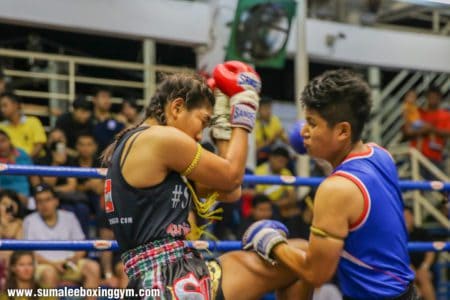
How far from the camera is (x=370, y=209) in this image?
293 cm

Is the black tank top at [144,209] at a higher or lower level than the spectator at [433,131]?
higher

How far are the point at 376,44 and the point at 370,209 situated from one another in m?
8.06

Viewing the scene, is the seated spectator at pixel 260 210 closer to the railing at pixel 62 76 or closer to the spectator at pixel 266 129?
the spectator at pixel 266 129

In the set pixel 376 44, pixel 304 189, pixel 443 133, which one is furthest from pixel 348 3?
pixel 304 189

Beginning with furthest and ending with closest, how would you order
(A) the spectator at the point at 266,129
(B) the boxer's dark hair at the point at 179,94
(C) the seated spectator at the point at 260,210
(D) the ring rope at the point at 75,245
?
(A) the spectator at the point at 266,129
(C) the seated spectator at the point at 260,210
(D) the ring rope at the point at 75,245
(B) the boxer's dark hair at the point at 179,94

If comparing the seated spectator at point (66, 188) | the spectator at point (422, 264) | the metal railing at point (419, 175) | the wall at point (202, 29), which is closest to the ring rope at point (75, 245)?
the seated spectator at point (66, 188)

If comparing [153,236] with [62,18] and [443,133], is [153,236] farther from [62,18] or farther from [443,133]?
[443,133]

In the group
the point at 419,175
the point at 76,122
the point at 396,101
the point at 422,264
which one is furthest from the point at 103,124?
the point at 396,101

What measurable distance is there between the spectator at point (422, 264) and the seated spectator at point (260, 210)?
116 cm

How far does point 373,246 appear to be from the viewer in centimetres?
294

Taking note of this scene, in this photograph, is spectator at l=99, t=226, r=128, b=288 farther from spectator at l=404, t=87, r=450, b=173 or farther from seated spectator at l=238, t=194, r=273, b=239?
spectator at l=404, t=87, r=450, b=173

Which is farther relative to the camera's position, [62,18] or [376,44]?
→ [376,44]

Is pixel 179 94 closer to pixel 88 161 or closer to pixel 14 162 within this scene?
pixel 14 162

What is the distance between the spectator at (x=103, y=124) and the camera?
23.5ft
